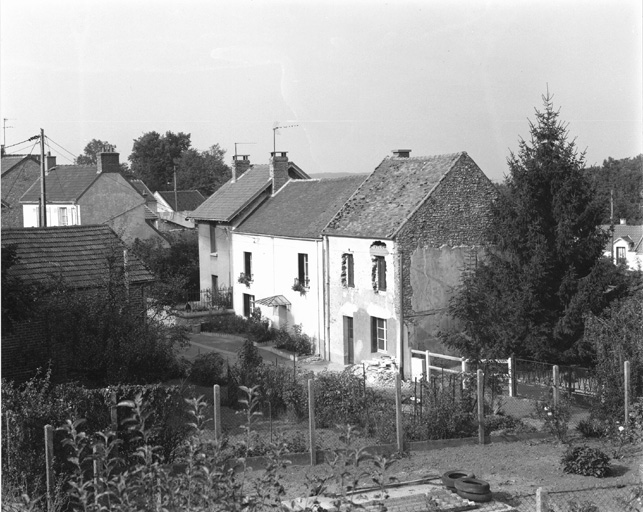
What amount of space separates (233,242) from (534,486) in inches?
972

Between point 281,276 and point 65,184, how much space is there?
1923 centimetres

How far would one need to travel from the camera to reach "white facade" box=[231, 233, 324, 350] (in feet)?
97.5

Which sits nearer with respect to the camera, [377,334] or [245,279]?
[377,334]

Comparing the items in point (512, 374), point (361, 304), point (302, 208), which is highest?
point (302, 208)

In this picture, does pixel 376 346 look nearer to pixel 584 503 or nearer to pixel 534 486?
pixel 534 486

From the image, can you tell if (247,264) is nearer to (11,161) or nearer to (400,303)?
(400,303)

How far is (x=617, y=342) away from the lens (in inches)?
644

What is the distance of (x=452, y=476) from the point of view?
12.5 metres

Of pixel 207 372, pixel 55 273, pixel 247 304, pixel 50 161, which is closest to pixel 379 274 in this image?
pixel 207 372

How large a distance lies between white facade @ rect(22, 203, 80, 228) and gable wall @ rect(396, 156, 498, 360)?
23.6 m

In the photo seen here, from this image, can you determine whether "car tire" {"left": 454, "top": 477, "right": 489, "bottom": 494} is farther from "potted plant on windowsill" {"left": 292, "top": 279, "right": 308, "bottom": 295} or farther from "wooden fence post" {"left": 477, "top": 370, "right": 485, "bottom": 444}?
"potted plant on windowsill" {"left": 292, "top": 279, "right": 308, "bottom": 295}

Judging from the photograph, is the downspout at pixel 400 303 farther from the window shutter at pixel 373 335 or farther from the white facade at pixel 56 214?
the white facade at pixel 56 214

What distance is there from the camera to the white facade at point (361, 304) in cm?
2623

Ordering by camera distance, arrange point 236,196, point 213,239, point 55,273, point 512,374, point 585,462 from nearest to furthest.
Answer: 1. point 585,462
2. point 55,273
3. point 512,374
4. point 236,196
5. point 213,239
